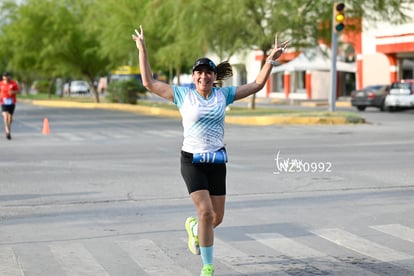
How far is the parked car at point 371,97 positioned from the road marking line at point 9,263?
120ft

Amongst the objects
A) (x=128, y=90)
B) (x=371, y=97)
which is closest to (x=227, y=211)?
(x=371, y=97)

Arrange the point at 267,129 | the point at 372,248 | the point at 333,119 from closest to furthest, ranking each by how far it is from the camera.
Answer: the point at 372,248, the point at 267,129, the point at 333,119

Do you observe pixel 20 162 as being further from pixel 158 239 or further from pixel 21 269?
pixel 21 269

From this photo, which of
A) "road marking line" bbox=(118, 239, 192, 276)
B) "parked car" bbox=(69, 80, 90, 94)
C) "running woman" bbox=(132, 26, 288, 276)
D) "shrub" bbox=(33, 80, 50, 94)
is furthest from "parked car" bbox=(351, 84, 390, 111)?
"parked car" bbox=(69, 80, 90, 94)

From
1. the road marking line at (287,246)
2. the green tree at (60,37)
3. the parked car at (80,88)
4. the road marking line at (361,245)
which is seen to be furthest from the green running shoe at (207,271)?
the parked car at (80,88)

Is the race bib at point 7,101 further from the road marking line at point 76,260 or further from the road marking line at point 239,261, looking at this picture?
the road marking line at point 239,261

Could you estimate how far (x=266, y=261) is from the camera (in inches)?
310

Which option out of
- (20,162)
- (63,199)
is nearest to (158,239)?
(63,199)

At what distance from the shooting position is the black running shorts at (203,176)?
7133 mm

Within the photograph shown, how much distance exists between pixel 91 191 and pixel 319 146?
28.2 feet

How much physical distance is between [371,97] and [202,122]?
37460 mm

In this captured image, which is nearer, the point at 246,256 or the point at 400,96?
the point at 246,256

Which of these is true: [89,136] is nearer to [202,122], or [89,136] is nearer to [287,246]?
[287,246]

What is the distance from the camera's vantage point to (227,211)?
35.9 feet
